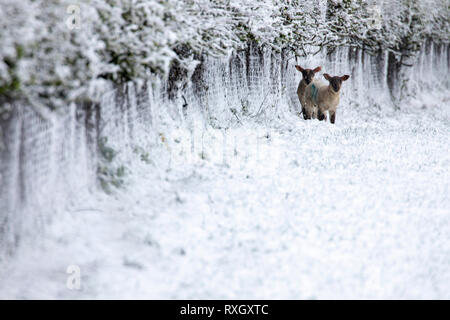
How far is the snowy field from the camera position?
4.47m

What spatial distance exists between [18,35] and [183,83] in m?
4.70

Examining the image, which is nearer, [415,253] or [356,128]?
[415,253]

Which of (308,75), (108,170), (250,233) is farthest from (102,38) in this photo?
(308,75)

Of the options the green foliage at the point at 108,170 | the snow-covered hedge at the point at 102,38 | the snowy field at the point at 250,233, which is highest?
the snow-covered hedge at the point at 102,38

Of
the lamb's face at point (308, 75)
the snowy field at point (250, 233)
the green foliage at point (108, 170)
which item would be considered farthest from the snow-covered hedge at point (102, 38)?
the lamb's face at point (308, 75)

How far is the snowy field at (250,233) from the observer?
447 centimetres

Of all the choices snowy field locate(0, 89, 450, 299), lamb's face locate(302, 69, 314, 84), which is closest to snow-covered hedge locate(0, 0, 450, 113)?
snowy field locate(0, 89, 450, 299)

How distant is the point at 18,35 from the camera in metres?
4.37

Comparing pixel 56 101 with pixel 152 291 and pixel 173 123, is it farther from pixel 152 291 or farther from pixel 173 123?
pixel 173 123

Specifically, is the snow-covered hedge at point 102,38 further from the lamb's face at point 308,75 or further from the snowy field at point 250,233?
the lamb's face at point 308,75

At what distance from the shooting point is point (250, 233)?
5.44m

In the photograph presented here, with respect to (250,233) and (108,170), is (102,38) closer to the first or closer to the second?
(108,170)
